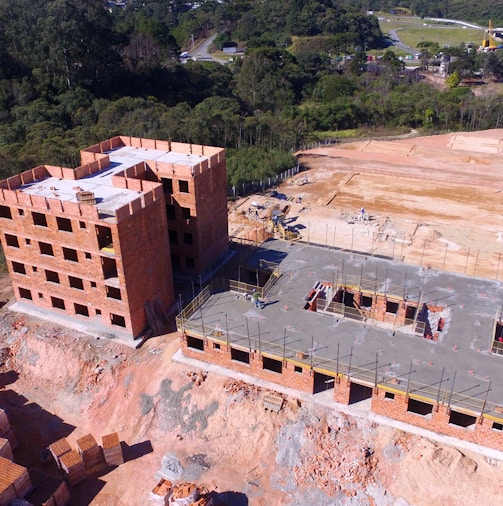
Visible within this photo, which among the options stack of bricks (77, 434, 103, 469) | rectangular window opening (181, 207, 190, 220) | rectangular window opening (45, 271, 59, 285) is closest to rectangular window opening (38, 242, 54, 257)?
rectangular window opening (45, 271, 59, 285)

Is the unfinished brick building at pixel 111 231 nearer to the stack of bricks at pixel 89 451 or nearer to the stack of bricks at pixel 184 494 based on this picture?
the stack of bricks at pixel 89 451

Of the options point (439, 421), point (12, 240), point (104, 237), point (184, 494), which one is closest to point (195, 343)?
point (104, 237)

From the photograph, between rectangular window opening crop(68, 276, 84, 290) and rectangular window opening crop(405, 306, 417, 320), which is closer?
rectangular window opening crop(405, 306, 417, 320)

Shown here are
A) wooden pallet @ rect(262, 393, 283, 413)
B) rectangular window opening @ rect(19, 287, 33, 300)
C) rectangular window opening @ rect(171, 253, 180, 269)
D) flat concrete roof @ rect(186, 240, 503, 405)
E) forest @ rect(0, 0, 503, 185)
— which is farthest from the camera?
forest @ rect(0, 0, 503, 185)

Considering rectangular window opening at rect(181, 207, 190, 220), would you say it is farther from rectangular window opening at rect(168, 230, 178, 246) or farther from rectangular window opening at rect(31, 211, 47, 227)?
rectangular window opening at rect(31, 211, 47, 227)

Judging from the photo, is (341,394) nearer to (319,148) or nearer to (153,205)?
(153,205)

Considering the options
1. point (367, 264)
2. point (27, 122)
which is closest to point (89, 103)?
point (27, 122)

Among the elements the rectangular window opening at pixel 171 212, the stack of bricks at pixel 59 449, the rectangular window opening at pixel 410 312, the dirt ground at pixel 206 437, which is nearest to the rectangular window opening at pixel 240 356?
the dirt ground at pixel 206 437
